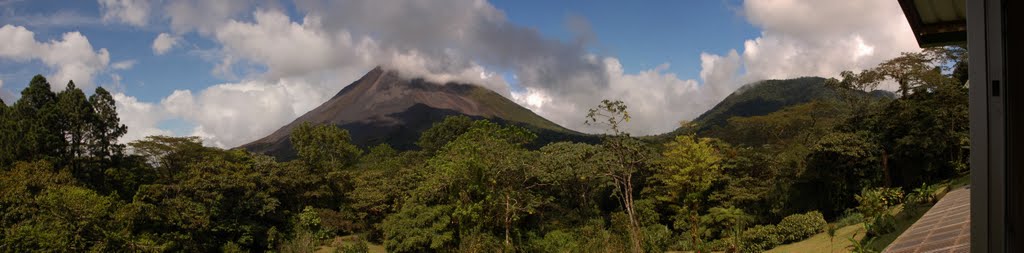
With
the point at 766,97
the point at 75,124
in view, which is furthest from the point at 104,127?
the point at 766,97

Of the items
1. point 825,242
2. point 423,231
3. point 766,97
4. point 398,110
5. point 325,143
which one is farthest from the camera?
point 398,110

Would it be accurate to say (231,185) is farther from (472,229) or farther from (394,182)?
(472,229)

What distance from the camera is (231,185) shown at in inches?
623

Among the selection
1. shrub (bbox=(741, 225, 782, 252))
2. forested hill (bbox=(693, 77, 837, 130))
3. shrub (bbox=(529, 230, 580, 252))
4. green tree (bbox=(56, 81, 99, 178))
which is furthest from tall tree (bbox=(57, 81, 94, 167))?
forested hill (bbox=(693, 77, 837, 130))

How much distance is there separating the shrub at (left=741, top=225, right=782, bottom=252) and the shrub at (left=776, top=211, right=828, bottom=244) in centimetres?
14

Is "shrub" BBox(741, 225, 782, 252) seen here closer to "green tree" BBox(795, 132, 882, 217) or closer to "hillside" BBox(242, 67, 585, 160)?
"green tree" BBox(795, 132, 882, 217)

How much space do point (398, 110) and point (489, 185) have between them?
80.1m

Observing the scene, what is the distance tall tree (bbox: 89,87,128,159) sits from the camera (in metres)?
17.8

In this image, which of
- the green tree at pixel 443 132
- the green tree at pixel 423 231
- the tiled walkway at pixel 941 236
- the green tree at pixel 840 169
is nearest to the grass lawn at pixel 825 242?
the green tree at pixel 840 169

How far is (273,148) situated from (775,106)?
70.6 meters

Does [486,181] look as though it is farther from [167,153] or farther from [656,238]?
[167,153]

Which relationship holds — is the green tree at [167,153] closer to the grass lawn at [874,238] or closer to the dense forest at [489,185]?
the dense forest at [489,185]

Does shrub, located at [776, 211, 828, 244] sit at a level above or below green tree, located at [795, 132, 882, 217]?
below

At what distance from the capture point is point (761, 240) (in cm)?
1066
